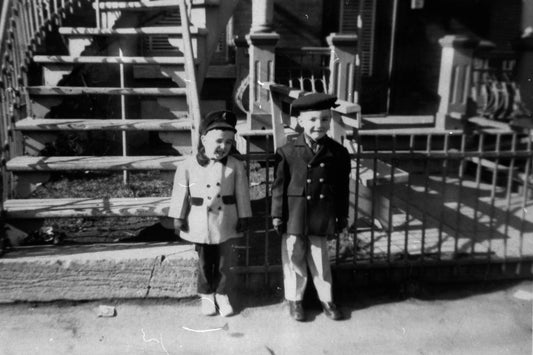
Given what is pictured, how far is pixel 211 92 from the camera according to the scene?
10117mm

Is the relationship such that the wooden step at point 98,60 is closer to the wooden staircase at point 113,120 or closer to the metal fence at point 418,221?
the wooden staircase at point 113,120

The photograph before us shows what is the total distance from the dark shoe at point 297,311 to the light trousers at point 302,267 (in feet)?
0.12

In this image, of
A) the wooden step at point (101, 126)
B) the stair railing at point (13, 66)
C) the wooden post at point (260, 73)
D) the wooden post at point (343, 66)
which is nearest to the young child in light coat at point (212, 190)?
the wooden step at point (101, 126)

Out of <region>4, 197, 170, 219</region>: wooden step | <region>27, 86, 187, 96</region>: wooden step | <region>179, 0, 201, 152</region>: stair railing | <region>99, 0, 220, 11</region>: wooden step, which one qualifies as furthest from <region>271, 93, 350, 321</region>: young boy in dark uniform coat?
<region>99, 0, 220, 11</region>: wooden step

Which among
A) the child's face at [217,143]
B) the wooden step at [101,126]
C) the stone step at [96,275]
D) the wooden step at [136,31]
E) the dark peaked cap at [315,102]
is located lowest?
the stone step at [96,275]

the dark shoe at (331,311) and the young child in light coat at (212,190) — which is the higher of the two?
the young child in light coat at (212,190)

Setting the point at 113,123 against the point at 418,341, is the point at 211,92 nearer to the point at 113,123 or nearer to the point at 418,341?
the point at 113,123

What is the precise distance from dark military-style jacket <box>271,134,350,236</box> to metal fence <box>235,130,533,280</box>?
0.73 feet

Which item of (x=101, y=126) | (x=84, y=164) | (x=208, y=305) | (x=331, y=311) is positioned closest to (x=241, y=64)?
(x=101, y=126)

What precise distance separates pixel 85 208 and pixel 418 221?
3.41m

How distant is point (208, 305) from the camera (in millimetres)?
3941

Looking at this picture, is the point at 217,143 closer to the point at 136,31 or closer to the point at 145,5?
the point at 136,31

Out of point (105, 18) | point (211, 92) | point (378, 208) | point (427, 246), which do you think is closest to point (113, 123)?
point (105, 18)

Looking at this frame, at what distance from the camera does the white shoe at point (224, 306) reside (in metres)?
3.90
